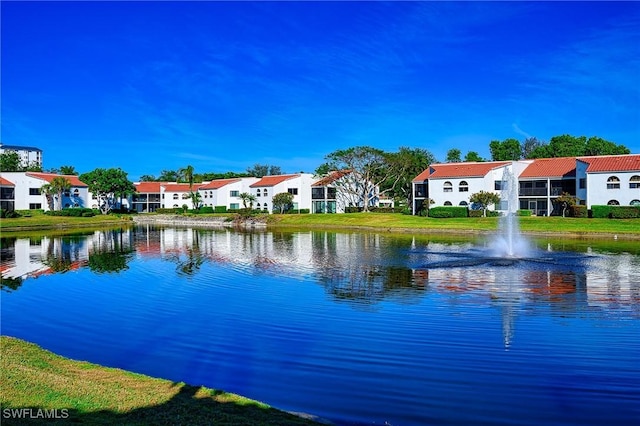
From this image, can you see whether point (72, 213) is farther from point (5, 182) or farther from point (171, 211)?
point (171, 211)

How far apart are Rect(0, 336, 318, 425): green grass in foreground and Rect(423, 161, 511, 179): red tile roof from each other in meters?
61.2

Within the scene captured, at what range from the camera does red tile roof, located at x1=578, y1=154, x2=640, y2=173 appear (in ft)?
178

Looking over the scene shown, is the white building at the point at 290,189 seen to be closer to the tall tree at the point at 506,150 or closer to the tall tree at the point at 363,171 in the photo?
the tall tree at the point at 363,171

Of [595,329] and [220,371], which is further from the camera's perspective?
[595,329]

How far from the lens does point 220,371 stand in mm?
10438

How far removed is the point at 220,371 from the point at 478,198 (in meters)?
55.0

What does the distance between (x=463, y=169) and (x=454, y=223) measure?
1707 cm

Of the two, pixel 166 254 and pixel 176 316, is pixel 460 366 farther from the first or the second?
pixel 166 254

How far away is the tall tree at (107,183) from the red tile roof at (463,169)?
2050 inches

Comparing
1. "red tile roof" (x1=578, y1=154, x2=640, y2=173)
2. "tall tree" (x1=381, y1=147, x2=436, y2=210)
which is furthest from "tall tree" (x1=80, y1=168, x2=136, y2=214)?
"red tile roof" (x1=578, y1=154, x2=640, y2=173)

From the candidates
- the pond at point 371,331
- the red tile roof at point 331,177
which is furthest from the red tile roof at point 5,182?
the pond at point 371,331

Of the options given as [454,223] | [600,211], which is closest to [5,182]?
[454,223]

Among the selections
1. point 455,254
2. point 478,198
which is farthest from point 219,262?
point 478,198

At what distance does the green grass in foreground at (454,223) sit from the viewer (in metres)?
45.3
